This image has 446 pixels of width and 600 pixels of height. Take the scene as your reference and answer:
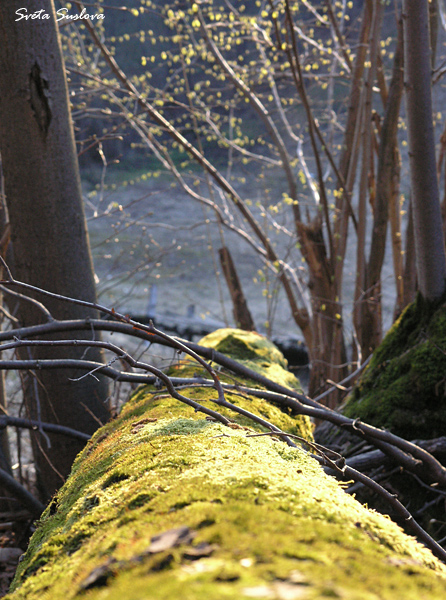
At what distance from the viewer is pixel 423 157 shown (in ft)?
9.43

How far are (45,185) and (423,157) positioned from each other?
217 cm

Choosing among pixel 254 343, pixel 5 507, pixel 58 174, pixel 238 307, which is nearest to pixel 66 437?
pixel 5 507

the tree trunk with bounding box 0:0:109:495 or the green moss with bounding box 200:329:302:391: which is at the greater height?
the tree trunk with bounding box 0:0:109:495

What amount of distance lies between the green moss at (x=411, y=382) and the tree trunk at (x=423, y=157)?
0.73 ft

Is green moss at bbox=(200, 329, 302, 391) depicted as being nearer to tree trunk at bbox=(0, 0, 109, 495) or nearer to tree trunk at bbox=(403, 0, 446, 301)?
tree trunk at bbox=(0, 0, 109, 495)

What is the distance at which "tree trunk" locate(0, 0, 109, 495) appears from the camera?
9.00 ft

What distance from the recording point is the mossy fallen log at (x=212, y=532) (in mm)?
758

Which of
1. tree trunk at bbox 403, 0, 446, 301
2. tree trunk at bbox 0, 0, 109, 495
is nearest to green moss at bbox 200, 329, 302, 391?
tree trunk at bbox 0, 0, 109, 495

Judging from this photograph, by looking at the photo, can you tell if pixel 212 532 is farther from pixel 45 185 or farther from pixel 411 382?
pixel 45 185

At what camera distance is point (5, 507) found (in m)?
3.56

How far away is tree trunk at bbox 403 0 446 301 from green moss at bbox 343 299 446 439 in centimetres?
22

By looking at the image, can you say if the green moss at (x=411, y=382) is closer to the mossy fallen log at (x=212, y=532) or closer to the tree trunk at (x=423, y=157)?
the tree trunk at (x=423, y=157)

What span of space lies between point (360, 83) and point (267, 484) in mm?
4802

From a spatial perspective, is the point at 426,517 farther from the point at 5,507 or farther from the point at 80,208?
the point at 5,507
